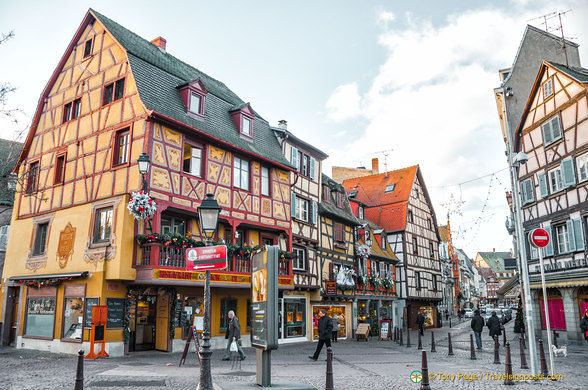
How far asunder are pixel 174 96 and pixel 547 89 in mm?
18061

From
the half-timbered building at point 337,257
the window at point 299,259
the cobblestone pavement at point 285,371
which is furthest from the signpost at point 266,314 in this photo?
the half-timbered building at point 337,257

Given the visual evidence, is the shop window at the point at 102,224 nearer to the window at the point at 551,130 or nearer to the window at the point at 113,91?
the window at the point at 113,91

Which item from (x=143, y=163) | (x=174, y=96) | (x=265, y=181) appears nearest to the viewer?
(x=143, y=163)

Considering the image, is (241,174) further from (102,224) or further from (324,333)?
(324,333)

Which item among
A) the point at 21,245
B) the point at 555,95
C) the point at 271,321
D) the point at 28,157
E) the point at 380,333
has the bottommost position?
the point at 380,333

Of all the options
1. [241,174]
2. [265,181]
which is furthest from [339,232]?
[241,174]

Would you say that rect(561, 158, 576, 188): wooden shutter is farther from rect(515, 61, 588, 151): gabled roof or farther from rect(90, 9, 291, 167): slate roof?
rect(90, 9, 291, 167): slate roof

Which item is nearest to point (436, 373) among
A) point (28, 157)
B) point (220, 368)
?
point (220, 368)

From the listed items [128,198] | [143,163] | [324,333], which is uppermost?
[143,163]

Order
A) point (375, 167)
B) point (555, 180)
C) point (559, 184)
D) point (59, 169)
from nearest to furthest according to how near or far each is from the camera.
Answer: point (59, 169), point (559, 184), point (555, 180), point (375, 167)

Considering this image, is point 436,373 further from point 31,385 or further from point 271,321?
point 31,385

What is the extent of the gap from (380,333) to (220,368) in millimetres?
15489

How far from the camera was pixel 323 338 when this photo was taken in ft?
48.8

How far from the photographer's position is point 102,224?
1666 cm
